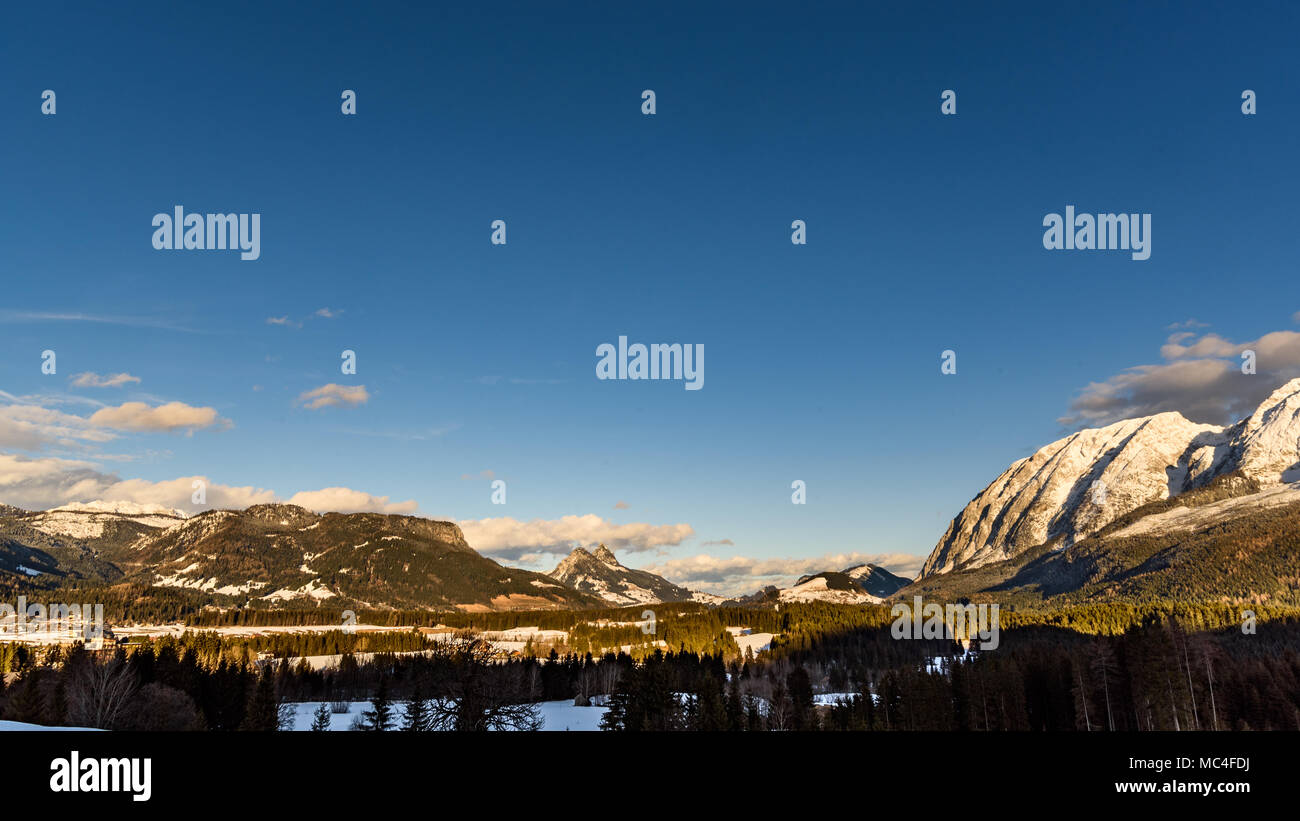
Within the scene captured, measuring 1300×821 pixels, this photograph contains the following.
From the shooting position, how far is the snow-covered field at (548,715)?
124 m

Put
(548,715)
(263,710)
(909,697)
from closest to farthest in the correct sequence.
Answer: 1. (263,710)
2. (909,697)
3. (548,715)

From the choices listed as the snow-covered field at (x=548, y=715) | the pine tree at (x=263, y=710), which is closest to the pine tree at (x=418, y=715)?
the pine tree at (x=263, y=710)

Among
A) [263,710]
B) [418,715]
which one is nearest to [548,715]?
[263,710]

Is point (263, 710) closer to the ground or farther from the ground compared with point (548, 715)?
farther from the ground

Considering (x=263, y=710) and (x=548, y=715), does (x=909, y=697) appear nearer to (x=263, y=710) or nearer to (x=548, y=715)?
(x=548, y=715)

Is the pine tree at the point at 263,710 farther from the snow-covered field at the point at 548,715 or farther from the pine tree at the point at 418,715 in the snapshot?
the snow-covered field at the point at 548,715

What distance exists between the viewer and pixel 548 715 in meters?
139

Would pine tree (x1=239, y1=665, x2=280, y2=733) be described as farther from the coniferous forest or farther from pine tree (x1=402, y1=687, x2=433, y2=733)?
pine tree (x1=402, y1=687, x2=433, y2=733)

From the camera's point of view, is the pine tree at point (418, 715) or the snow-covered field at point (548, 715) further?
the snow-covered field at point (548, 715)

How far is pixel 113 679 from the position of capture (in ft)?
313
